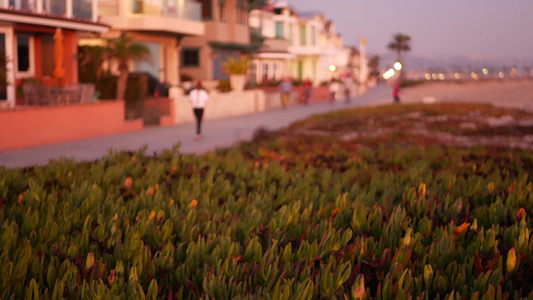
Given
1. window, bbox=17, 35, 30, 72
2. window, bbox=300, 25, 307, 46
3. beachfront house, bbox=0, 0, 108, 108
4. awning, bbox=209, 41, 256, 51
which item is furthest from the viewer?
window, bbox=300, 25, 307, 46

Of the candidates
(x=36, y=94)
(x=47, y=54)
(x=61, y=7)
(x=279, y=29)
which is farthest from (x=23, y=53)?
(x=279, y=29)

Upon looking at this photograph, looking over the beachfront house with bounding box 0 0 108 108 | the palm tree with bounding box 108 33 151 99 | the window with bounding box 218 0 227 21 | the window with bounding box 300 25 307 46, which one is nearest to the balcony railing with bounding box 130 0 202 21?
the palm tree with bounding box 108 33 151 99

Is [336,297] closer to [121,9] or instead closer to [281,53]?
[121,9]

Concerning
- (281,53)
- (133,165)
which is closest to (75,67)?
(133,165)

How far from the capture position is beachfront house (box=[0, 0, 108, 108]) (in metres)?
21.9

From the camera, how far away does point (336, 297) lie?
11.7ft

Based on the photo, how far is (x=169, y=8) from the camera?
1337 inches

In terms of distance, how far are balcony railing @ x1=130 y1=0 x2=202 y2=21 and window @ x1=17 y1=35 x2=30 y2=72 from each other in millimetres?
8458

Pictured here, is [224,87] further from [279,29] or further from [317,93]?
[279,29]

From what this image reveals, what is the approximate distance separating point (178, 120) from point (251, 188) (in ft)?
70.7

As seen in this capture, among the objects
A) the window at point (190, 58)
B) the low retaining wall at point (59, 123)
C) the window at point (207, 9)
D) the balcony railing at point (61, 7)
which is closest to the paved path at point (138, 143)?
the low retaining wall at point (59, 123)

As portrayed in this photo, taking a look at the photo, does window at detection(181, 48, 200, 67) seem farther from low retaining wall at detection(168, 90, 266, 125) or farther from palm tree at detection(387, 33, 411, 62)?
palm tree at detection(387, 33, 411, 62)

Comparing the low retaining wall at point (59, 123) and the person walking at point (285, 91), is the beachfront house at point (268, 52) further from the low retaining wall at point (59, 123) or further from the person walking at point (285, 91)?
the low retaining wall at point (59, 123)

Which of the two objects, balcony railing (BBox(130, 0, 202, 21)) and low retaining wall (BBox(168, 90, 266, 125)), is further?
balcony railing (BBox(130, 0, 202, 21))
